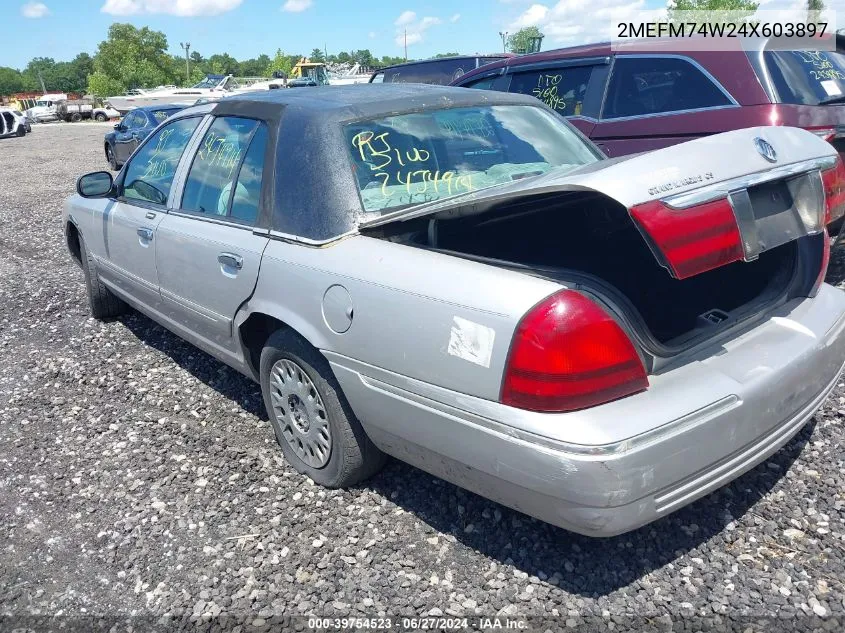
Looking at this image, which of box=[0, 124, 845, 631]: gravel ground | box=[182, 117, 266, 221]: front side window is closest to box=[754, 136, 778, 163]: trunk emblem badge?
box=[0, 124, 845, 631]: gravel ground

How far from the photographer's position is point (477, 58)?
1201 cm

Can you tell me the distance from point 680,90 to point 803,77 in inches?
33.7

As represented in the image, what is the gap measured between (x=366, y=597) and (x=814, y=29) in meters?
6.22

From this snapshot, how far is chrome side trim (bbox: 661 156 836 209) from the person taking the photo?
6.44ft

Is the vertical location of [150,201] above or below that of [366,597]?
above

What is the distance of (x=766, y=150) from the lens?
2299mm

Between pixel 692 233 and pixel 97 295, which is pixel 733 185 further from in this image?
pixel 97 295

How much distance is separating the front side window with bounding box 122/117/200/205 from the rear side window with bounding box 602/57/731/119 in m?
3.63

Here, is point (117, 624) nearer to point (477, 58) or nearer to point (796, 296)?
point (796, 296)

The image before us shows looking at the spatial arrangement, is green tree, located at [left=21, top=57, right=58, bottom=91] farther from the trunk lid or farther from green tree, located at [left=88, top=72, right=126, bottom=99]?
the trunk lid

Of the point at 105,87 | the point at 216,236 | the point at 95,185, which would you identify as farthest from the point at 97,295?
the point at 105,87

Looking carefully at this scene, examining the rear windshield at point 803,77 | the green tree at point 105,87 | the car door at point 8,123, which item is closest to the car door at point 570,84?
the rear windshield at point 803,77

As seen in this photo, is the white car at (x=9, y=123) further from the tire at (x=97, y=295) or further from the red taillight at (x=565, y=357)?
the red taillight at (x=565, y=357)

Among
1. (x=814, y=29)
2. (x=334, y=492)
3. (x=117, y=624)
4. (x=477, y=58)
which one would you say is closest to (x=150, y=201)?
(x=334, y=492)
